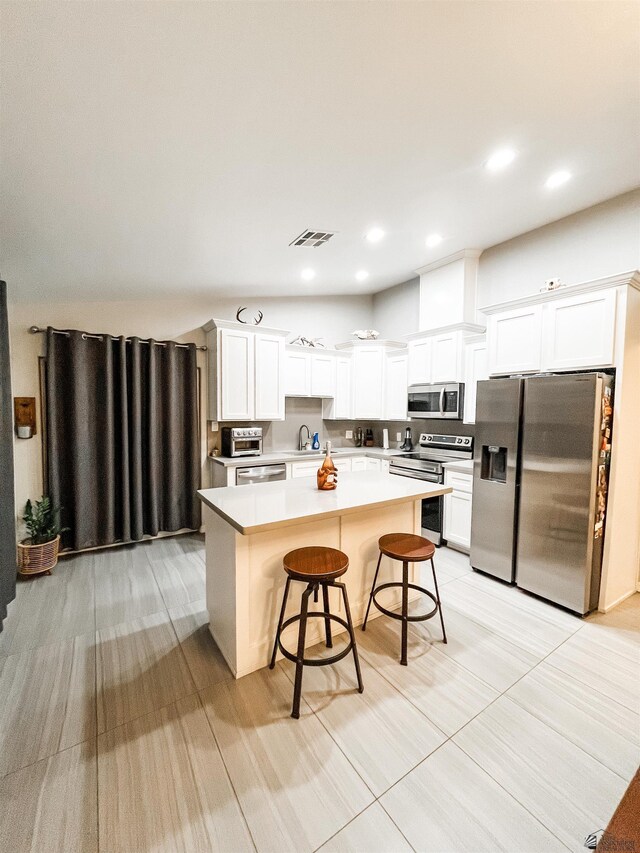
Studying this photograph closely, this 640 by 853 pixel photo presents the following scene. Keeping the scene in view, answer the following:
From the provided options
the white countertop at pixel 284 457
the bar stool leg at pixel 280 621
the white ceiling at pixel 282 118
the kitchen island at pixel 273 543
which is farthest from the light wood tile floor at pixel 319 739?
the white ceiling at pixel 282 118

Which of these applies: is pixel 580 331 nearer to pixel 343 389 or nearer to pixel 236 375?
pixel 343 389

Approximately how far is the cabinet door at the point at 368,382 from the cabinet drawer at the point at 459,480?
1.54 meters

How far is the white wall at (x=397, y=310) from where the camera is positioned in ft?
16.0

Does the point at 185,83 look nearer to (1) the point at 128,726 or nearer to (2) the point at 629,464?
(1) the point at 128,726

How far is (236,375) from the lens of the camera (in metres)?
4.06

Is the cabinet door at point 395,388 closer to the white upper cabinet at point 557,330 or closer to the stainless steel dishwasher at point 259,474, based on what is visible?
the white upper cabinet at point 557,330

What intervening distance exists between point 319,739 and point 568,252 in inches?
164

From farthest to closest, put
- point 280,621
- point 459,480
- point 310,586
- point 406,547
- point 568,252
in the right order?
point 459,480
point 568,252
point 406,547
point 280,621
point 310,586

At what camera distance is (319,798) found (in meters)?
1.34

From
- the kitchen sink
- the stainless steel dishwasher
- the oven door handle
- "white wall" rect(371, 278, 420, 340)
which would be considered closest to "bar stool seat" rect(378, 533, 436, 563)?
the oven door handle

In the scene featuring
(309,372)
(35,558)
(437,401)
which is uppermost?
(309,372)

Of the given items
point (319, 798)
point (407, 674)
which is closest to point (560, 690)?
point (407, 674)

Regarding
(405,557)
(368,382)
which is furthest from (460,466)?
(368,382)

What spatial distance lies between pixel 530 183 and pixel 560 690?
3.32 m
